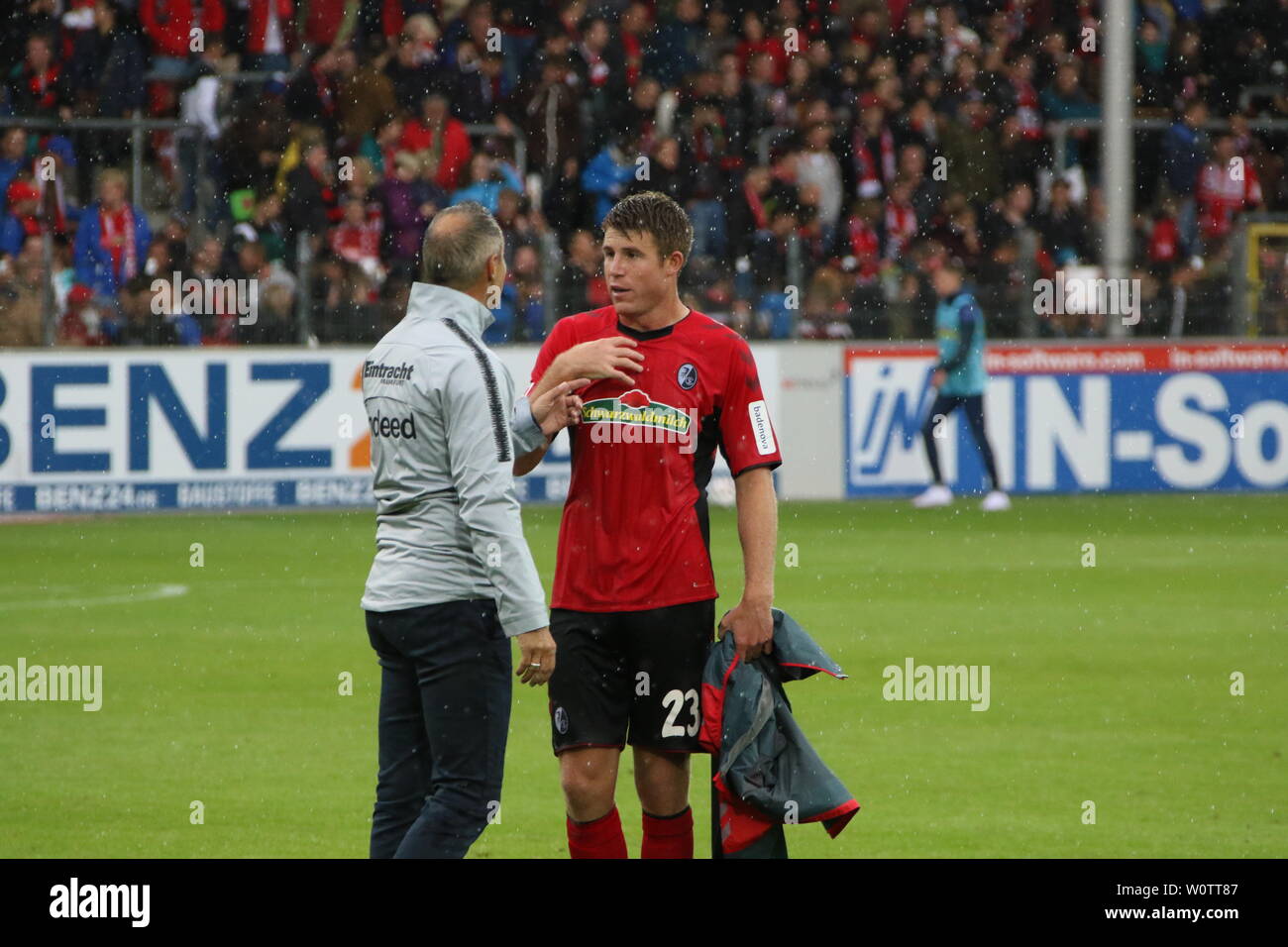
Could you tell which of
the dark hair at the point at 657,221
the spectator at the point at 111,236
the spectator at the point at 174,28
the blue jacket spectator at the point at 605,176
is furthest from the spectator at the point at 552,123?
the dark hair at the point at 657,221

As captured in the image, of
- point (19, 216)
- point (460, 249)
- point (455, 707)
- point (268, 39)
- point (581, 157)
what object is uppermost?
point (268, 39)

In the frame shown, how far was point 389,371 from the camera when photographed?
5.06m

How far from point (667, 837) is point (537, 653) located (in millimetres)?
856

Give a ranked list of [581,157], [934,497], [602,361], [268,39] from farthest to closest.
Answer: [268,39] → [581,157] → [934,497] → [602,361]

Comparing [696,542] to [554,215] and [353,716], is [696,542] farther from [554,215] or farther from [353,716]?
[554,215]

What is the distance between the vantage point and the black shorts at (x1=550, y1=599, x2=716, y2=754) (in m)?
5.39

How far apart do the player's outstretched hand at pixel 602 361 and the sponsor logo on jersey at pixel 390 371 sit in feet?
1.71

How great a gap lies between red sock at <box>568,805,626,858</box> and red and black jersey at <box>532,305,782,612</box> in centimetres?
58

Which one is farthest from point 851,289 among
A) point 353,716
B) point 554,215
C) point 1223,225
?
point 353,716

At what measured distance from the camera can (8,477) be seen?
16375 millimetres

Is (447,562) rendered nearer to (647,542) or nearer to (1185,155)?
(647,542)

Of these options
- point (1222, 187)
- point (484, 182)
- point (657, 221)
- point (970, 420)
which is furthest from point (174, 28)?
point (657, 221)

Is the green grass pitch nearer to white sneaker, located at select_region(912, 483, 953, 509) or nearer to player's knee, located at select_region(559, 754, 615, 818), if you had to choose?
player's knee, located at select_region(559, 754, 615, 818)
